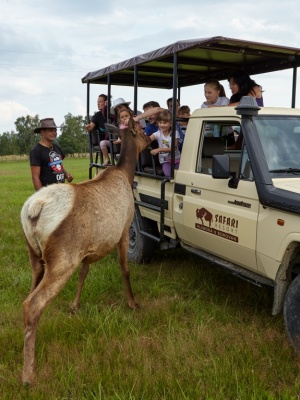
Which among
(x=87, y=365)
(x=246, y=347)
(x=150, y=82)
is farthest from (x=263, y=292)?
(x=150, y=82)

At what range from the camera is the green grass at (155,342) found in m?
3.21

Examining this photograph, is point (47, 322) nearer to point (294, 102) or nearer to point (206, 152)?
point (206, 152)

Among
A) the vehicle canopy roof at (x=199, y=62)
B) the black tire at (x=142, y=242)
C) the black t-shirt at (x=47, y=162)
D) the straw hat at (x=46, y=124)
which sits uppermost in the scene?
the vehicle canopy roof at (x=199, y=62)

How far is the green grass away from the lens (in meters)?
3.21

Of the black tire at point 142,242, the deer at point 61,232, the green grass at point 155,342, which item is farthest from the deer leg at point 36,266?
the black tire at point 142,242

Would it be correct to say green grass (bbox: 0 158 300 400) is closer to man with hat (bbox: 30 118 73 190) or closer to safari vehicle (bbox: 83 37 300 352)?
safari vehicle (bbox: 83 37 300 352)

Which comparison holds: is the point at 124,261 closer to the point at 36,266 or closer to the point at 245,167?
the point at 36,266

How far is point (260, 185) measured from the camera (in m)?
3.75

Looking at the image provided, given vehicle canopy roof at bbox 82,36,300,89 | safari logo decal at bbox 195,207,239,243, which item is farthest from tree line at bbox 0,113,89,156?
safari logo decal at bbox 195,207,239,243

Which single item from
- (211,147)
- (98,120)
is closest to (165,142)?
(211,147)

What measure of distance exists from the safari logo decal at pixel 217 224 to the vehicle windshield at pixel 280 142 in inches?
24.3

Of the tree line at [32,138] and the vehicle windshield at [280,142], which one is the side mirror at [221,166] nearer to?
the vehicle windshield at [280,142]

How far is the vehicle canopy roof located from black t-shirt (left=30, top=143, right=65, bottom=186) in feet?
5.09

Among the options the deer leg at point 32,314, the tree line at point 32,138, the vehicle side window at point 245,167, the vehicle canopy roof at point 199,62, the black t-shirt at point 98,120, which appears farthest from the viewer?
the tree line at point 32,138
